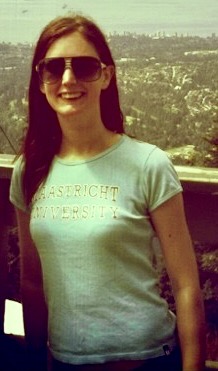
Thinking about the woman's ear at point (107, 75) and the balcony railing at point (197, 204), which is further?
the balcony railing at point (197, 204)

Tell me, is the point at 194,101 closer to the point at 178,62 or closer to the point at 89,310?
the point at 178,62

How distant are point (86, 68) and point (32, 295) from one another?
633 mm

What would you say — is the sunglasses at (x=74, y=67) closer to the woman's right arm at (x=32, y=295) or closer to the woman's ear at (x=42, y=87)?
the woman's ear at (x=42, y=87)

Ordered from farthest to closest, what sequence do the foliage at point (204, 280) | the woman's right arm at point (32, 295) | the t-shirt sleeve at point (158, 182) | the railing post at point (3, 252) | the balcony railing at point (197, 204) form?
the railing post at point (3, 252) → the foliage at point (204, 280) → the balcony railing at point (197, 204) → the woman's right arm at point (32, 295) → the t-shirt sleeve at point (158, 182)

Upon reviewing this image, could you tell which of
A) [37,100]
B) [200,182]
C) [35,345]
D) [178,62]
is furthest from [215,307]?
[37,100]

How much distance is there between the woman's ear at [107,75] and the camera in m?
1.65

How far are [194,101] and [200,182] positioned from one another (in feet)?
1.17

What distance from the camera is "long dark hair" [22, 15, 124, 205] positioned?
1.64 m

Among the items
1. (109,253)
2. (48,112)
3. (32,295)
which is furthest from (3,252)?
(109,253)

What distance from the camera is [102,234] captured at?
1.57 meters

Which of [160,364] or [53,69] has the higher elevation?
[53,69]

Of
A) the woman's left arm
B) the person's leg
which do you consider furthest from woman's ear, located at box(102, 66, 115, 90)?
the person's leg

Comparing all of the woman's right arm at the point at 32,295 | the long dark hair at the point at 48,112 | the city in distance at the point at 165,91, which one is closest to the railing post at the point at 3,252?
the city in distance at the point at 165,91

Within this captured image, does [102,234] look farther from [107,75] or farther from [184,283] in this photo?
[107,75]
